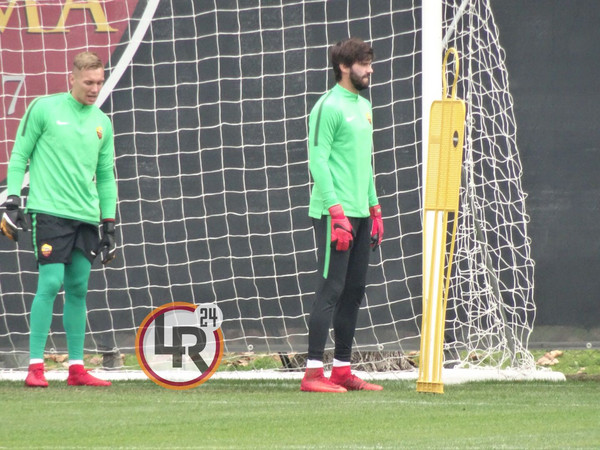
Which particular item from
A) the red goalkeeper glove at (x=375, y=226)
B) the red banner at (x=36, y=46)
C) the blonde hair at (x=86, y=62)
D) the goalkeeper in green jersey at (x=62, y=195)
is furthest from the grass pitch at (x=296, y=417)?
the red banner at (x=36, y=46)

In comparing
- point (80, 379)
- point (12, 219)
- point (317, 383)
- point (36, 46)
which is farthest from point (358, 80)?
point (36, 46)

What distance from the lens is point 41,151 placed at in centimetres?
611

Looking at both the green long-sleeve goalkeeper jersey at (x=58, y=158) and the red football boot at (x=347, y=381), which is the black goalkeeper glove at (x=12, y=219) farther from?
the red football boot at (x=347, y=381)

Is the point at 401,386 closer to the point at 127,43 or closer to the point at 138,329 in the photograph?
the point at 138,329

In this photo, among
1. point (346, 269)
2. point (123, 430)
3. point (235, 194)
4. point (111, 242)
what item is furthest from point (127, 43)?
point (123, 430)

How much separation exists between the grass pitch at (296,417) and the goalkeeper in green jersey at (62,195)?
41 cm

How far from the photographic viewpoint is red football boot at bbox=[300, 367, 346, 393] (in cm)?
588

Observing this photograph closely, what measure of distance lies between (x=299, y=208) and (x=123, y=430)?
9.90 feet

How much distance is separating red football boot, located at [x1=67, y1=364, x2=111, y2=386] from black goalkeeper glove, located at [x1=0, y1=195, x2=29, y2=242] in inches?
31.2

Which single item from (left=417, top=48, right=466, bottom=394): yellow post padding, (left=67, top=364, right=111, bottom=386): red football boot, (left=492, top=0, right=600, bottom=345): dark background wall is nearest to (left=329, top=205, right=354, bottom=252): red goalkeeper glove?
(left=417, top=48, right=466, bottom=394): yellow post padding

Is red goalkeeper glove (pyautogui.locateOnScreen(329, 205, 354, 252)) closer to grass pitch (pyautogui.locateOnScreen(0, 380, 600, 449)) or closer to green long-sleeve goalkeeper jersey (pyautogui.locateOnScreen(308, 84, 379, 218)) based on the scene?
green long-sleeve goalkeeper jersey (pyautogui.locateOnScreen(308, 84, 379, 218))

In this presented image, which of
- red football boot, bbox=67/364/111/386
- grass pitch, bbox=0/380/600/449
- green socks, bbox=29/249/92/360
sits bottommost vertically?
grass pitch, bbox=0/380/600/449

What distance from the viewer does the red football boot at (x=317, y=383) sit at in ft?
19.3

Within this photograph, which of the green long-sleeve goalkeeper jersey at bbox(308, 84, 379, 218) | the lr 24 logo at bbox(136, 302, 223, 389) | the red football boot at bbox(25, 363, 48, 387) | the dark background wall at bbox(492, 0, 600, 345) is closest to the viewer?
the green long-sleeve goalkeeper jersey at bbox(308, 84, 379, 218)
